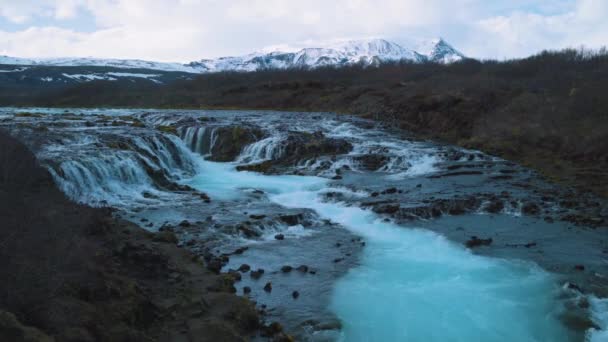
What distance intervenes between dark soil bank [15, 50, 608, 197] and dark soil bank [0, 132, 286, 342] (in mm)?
14036

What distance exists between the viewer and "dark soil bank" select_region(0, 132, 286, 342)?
5.06 meters

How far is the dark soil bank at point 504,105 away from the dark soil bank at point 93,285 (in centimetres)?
1404

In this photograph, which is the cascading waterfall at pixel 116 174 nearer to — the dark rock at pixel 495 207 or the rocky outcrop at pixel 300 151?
the rocky outcrop at pixel 300 151

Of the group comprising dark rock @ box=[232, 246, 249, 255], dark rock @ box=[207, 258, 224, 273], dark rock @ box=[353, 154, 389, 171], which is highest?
dark rock @ box=[353, 154, 389, 171]

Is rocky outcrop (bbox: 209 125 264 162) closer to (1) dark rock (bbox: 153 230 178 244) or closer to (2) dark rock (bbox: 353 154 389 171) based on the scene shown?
(2) dark rock (bbox: 353 154 389 171)

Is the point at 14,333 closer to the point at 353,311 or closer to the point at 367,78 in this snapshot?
the point at 353,311

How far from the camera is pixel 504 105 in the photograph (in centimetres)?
3075

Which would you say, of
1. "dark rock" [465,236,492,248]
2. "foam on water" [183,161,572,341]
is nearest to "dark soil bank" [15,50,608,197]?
"dark rock" [465,236,492,248]

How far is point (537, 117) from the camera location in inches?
1040

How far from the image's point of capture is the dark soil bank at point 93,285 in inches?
199

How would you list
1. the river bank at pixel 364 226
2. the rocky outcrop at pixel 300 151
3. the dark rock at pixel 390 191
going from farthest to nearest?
the rocky outcrop at pixel 300 151 < the dark rock at pixel 390 191 < the river bank at pixel 364 226

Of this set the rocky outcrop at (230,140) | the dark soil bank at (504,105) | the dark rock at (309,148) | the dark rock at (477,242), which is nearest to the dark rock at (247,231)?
the dark rock at (477,242)

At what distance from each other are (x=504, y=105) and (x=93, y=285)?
2970cm

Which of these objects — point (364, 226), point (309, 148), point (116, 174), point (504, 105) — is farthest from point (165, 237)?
point (504, 105)
